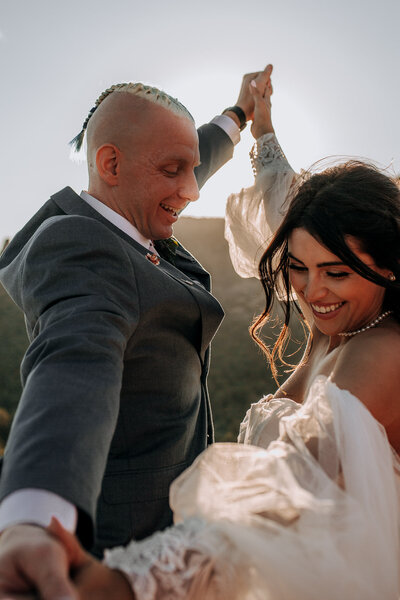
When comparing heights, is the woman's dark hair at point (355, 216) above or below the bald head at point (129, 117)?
below

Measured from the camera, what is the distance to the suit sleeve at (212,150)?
384 cm

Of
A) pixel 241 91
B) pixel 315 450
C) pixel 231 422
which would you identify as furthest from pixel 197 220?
pixel 315 450

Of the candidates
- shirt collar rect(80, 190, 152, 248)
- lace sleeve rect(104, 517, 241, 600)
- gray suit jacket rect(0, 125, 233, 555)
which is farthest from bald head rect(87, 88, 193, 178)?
lace sleeve rect(104, 517, 241, 600)

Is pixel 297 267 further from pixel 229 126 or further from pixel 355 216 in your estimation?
pixel 229 126

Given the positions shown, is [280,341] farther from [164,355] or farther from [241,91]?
[241,91]

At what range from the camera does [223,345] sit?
17.9m

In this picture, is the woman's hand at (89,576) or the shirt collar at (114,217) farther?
the shirt collar at (114,217)

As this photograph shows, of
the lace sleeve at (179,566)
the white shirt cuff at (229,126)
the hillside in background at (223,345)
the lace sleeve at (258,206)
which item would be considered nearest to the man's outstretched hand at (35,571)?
the lace sleeve at (179,566)

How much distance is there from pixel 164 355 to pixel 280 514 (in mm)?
866

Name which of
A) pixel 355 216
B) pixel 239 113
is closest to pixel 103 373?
pixel 355 216

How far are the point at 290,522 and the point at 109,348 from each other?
2.08ft

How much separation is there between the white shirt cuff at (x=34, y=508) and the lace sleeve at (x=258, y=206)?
7.65 ft

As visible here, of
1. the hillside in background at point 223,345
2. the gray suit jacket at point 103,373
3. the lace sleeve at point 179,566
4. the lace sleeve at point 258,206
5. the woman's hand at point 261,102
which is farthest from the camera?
the hillside in background at point 223,345

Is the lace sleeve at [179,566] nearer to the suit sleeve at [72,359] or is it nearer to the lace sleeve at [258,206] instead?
the suit sleeve at [72,359]
